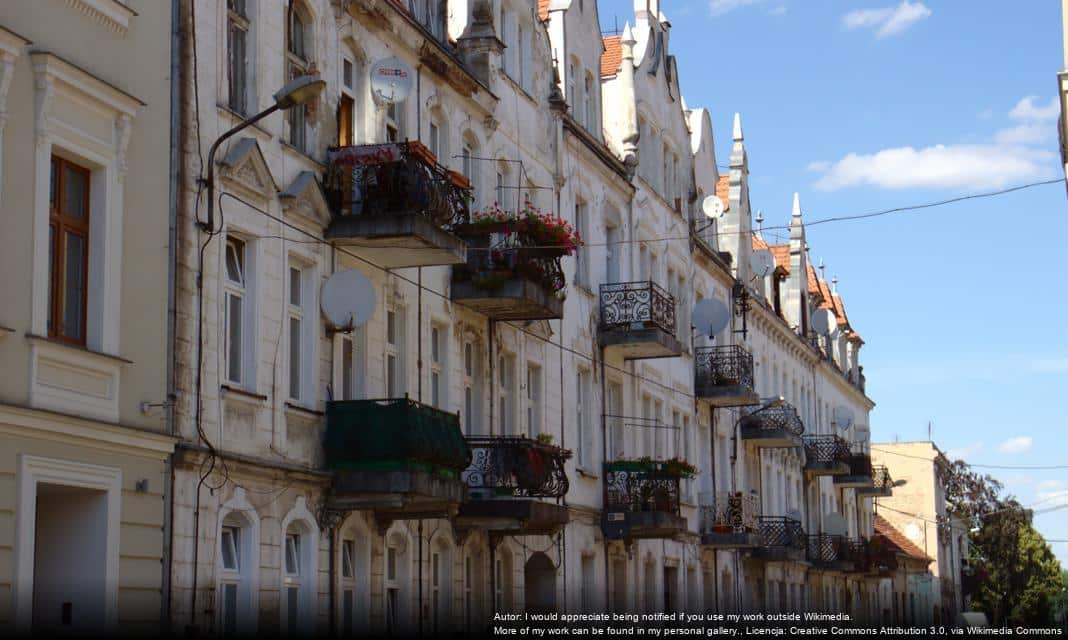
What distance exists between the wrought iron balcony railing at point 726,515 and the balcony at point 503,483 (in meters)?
15.2

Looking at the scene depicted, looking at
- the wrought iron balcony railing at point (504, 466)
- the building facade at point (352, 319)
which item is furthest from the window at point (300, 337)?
the wrought iron balcony railing at point (504, 466)

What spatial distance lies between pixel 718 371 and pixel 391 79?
19744 millimetres

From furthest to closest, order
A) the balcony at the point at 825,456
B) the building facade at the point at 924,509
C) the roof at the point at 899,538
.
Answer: the building facade at the point at 924,509 < the roof at the point at 899,538 < the balcony at the point at 825,456

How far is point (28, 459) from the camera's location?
1502cm

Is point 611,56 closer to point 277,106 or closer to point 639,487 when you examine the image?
point 639,487

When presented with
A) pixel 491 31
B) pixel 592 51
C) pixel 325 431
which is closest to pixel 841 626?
pixel 592 51

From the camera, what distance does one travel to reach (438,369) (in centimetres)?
2461

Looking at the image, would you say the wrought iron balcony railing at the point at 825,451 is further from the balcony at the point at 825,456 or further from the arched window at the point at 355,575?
the arched window at the point at 355,575

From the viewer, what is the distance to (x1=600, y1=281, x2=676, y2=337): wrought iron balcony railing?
3200cm

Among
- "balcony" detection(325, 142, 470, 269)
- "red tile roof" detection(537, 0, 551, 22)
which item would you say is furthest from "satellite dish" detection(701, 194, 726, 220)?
"balcony" detection(325, 142, 470, 269)

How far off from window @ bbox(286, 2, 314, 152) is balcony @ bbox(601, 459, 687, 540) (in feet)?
40.3

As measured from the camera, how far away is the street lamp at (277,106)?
17.6 m

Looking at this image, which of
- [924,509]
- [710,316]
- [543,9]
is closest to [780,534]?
[710,316]

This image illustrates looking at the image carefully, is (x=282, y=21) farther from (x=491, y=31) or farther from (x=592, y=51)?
(x=592, y=51)
